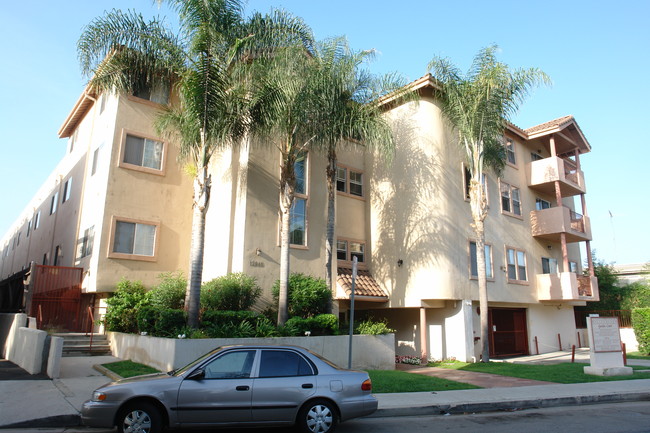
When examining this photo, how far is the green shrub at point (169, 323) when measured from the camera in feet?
43.2

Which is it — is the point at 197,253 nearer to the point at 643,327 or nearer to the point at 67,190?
the point at 67,190

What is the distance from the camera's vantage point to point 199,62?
1380 cm

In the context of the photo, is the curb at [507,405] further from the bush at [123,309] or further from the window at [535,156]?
the window at [535,156]

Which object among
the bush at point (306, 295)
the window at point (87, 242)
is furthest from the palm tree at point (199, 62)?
the window at point (87, 242)

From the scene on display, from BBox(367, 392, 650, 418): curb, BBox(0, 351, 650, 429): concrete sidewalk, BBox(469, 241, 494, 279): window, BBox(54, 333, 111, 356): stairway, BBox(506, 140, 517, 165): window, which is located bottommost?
BBox(367, 392, 650, 418): curb

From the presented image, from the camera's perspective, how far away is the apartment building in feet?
55.7

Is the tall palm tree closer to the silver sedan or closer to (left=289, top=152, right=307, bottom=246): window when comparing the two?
(left=289, top=152, right=307, bottom=246): window

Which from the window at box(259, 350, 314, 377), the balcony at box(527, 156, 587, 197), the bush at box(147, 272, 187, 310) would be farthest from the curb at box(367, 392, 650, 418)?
the balcony at box(527, 156, 587, 197)

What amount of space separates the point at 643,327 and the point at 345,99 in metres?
18.5

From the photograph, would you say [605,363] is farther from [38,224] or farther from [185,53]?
[38,224]

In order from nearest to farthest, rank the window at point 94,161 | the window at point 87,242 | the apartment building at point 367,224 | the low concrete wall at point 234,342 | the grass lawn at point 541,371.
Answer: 1. the low concrete wall at point 234,342
2. the grass lawn at point 541,371
3. the apartment building at point 367,224
4. the window at point 87,242
5. the window at point 94,161

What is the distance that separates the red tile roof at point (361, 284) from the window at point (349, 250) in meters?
0.57

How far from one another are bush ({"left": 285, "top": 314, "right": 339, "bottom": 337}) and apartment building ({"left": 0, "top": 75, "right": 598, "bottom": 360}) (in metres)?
2.24

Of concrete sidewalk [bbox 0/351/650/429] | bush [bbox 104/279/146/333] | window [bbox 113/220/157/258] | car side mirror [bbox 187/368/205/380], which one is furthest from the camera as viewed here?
window [bbox 113/220/157/258]
